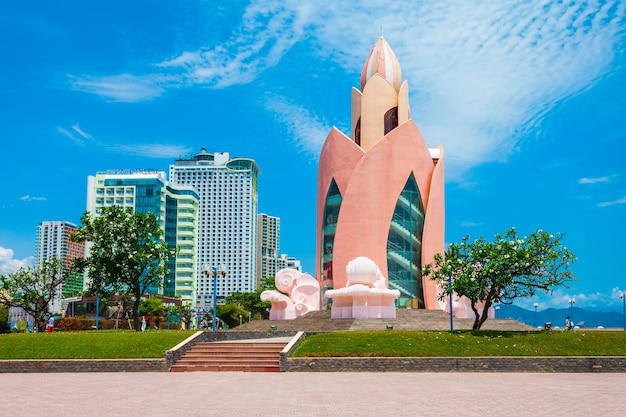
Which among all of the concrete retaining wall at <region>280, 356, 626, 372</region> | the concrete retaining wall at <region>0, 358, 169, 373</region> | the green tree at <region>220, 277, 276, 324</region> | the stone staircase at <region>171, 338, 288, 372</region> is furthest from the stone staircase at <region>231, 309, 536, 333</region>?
the green tree at <region>220, 277, 276, 324</region>

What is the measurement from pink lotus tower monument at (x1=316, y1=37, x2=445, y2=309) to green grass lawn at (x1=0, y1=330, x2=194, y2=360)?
17003mm

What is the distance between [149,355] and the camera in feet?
59.3

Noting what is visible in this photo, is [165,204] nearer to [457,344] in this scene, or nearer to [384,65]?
[384,65]

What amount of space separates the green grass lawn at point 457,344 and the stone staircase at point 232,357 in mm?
856

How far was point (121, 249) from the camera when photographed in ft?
88.6

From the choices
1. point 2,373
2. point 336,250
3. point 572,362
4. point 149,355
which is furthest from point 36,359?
point 336,250

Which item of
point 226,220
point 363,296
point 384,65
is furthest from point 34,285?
point 226,220

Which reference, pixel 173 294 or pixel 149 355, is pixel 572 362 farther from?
pixel 173 294

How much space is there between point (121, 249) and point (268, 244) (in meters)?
102

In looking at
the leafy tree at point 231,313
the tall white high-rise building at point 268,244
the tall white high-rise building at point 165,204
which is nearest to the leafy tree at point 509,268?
the leafy tree at point 231,313

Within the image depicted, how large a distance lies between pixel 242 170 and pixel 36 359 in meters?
92.5

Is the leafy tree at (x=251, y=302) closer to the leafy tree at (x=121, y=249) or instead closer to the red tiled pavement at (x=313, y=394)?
the leafy tree at (x=121, y=249)

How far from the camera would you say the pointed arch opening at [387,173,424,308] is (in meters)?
36.5

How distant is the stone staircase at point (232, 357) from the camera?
17.5 meters
